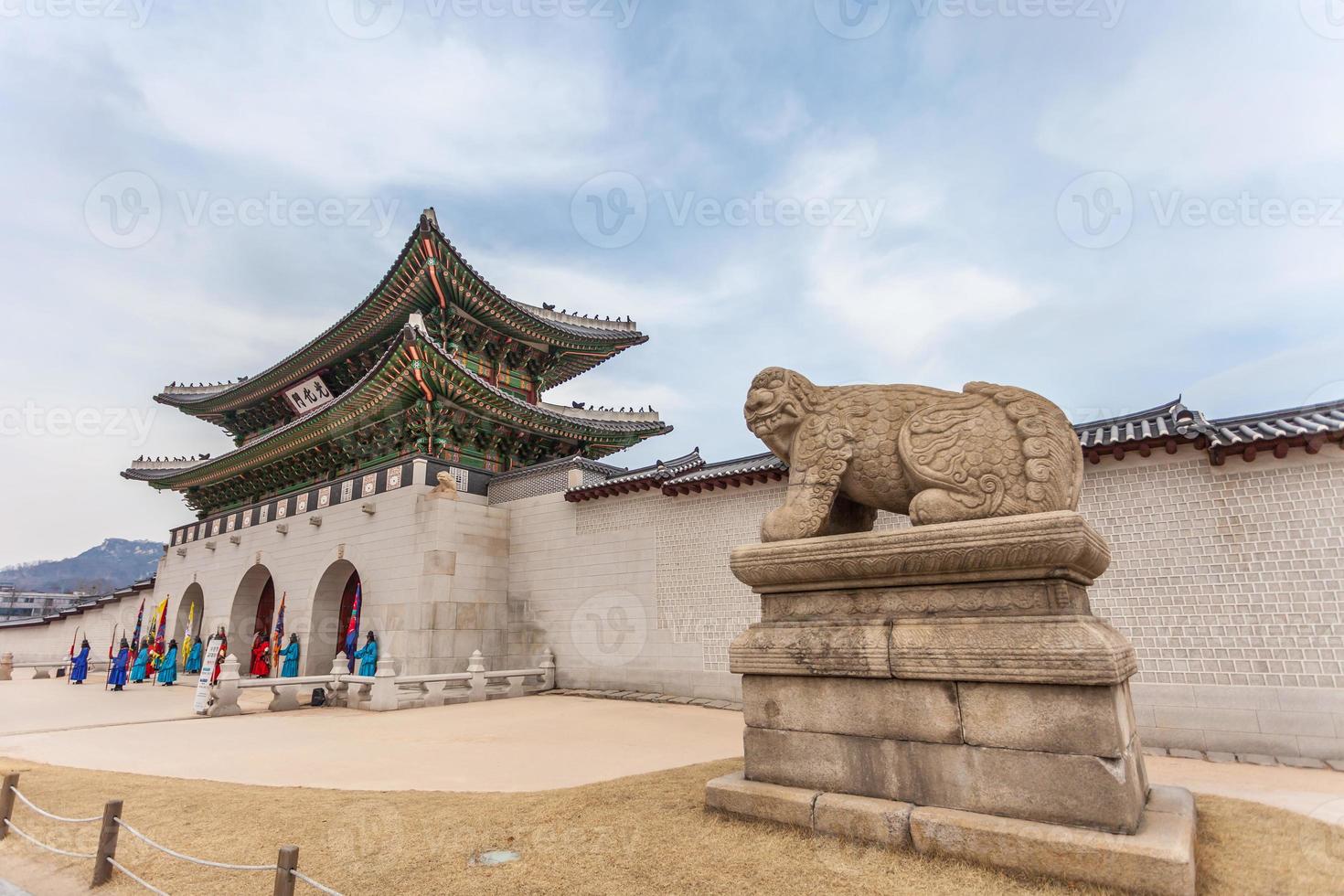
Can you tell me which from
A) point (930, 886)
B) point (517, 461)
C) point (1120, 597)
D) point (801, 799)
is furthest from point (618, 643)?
point (930, 886)

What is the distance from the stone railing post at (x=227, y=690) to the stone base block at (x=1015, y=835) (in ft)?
37.0

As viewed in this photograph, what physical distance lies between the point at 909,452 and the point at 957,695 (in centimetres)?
135

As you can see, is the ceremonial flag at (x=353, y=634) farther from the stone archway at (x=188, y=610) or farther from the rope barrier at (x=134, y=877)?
the rope barrier at (x=134, y=877)

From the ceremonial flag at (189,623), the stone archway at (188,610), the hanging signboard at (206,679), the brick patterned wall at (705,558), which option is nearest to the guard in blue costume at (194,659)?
the ceremonial flag at (189,623)

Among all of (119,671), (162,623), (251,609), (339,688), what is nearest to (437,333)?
(339,688)

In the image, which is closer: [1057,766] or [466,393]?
[1057,766]

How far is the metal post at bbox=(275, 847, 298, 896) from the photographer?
288 centimetres

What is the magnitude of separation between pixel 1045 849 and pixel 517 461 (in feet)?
50.7

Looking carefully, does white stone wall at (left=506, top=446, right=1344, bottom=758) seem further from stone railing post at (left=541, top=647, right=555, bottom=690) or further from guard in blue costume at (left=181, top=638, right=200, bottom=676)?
guard in blue costume at (left=181, top=638, right=200, bottom=676)

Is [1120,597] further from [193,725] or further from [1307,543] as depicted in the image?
[193,725]

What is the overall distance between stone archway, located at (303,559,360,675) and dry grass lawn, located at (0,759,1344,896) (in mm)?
11012

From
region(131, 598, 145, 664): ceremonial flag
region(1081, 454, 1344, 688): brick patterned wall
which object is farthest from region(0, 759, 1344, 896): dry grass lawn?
region(131, 598, 145, 664): ceremonial flag

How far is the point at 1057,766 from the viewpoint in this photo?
309cm

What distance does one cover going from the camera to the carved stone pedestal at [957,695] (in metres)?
3.03
